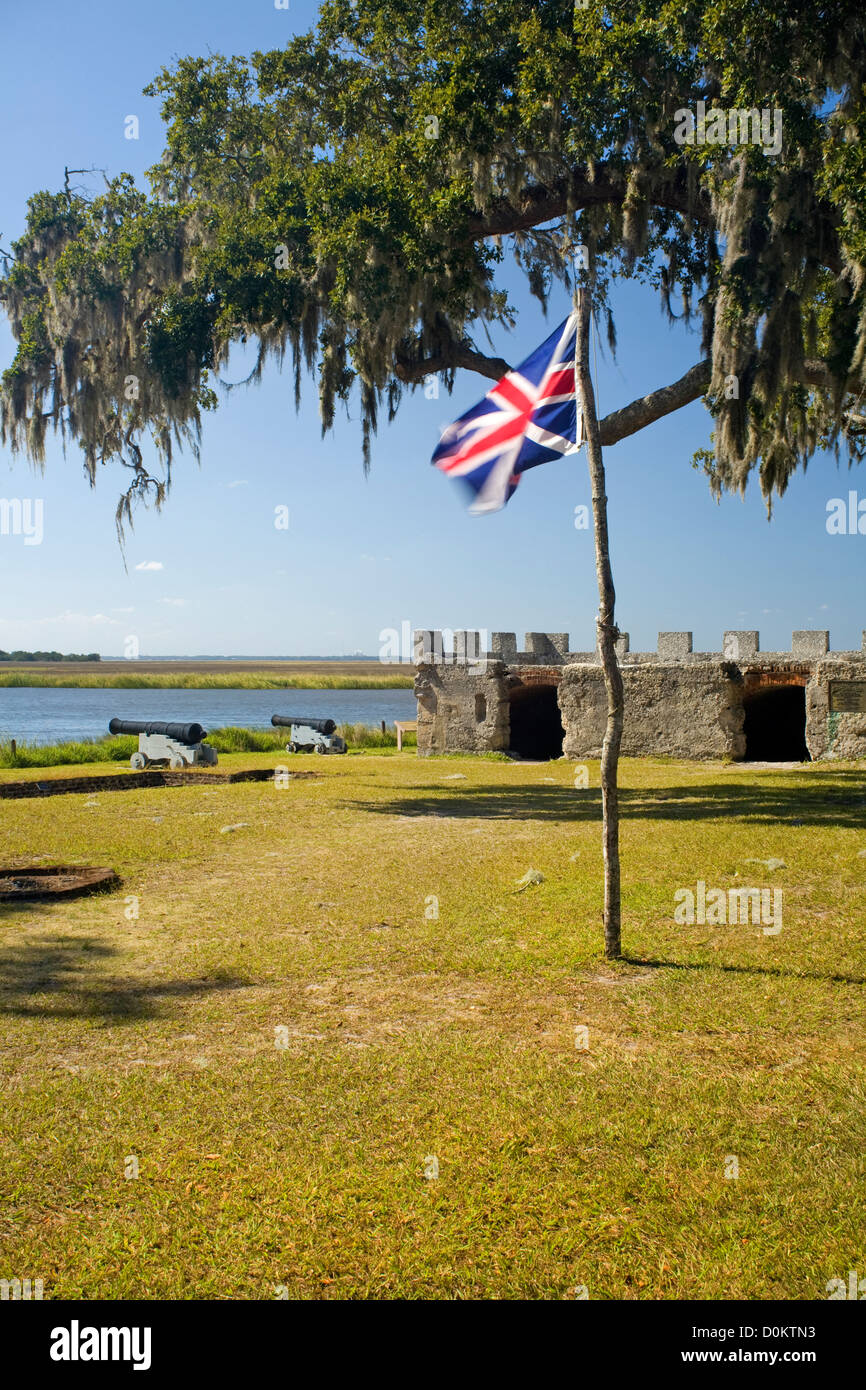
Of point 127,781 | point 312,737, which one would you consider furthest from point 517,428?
point 312,737

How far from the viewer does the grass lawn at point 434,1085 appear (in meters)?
2.93

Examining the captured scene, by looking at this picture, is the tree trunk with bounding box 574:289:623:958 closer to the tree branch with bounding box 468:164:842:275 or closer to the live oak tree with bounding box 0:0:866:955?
the live oak tree with bounding box 0:0:866:955

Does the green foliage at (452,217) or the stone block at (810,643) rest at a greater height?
the green foliage at (452,217)

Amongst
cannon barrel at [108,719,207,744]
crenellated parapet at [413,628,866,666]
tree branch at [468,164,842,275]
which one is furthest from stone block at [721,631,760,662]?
cannon barrel at [108,719,207,744]

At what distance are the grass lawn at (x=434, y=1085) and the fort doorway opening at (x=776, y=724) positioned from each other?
15.8 m

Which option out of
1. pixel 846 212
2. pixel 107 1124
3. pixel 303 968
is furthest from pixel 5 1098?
pixel 846 212

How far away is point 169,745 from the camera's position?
20.6 meters

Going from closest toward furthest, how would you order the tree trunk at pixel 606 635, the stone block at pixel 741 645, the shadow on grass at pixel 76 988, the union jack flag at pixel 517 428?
the shadow on grass at pixel 76 988 → the tree trunk at pixel 606 635 → the union jack flag at pixel 517 428 → the stone block at pixel 741 645

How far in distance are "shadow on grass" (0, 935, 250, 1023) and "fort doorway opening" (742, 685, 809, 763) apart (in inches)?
795

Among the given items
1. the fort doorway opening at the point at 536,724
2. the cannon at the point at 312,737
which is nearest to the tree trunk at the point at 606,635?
the fort doorway opening at the point at 536,724

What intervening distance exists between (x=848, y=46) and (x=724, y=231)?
2.30m

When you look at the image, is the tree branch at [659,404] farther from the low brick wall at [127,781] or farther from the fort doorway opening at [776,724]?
the fort doorway opening at [776,724]

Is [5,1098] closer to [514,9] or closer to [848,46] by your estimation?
[848,46]

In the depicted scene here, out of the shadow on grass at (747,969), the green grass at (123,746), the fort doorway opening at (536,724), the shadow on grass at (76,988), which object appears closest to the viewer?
the shadow on grass at (76,988)
